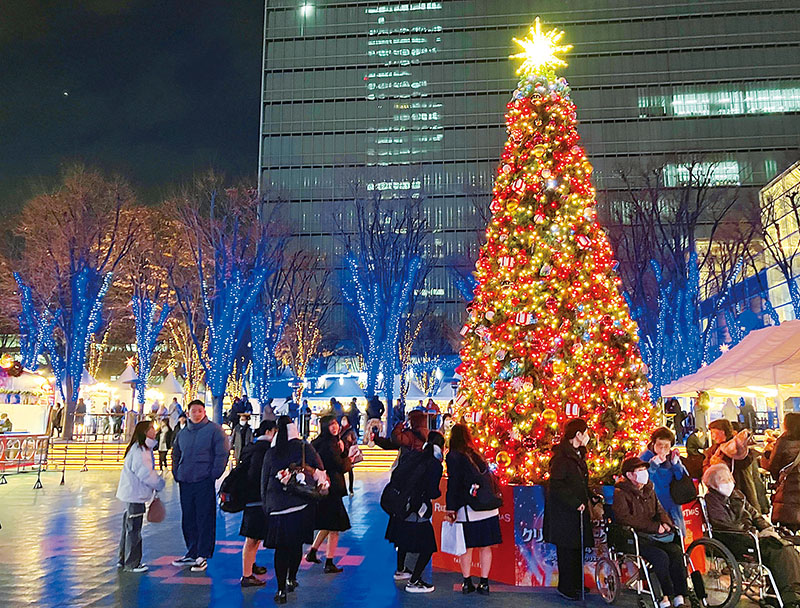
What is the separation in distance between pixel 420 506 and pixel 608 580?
1668 mm

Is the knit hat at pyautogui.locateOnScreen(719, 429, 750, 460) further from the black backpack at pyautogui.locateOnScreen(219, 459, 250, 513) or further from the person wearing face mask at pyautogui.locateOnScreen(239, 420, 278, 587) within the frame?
the black backpack at pyautogui.locateOnScreen(219, 459, 250, 513)

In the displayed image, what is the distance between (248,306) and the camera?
21.2m

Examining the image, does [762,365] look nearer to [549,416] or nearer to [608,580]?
[549,416]

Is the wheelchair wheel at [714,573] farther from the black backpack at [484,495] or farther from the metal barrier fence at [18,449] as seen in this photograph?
the metal barrier fence at [18,449]

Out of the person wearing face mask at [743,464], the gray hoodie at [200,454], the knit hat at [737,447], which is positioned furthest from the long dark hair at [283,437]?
the knit hat at [737,447]

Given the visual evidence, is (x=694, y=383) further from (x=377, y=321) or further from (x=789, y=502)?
(x=377, y=321)

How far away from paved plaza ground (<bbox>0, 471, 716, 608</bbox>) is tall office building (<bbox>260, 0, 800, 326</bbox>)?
44302 millimetres

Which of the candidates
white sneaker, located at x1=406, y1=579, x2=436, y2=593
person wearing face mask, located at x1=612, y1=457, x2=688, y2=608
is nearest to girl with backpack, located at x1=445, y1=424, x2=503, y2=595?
white sneaker, located at x1=406, y1=579, x2=436, y2=593

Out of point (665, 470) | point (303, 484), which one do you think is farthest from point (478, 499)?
point (665, 470)

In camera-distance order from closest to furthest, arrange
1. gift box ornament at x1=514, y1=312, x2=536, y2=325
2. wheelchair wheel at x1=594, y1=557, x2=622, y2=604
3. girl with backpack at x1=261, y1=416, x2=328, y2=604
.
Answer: wheelchair wheel at x1=594, y1=557, x2=622, y2=604 < girl with backpack at x1=261, y1=416, x2=328, y2=604 < gift box ornament at x1=514, y1=312, x2=536, y2=325

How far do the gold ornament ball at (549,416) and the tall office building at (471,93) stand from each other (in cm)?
4562

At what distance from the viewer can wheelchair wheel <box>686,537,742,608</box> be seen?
4766 mm

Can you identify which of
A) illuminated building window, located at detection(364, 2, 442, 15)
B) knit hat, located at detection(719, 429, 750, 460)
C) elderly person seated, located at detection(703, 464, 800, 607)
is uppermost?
illuminated building window, located at detection(364, 2, 442, 15)

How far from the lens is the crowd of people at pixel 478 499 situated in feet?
16.4
